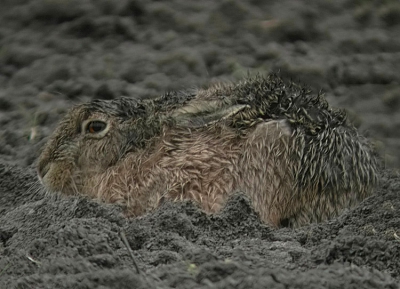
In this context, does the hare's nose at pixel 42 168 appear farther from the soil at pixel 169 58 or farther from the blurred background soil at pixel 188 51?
the blurred background soil at pixel 188 51

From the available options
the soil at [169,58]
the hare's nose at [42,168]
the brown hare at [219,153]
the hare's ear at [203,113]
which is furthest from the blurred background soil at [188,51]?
the hare's ear at [203,113]

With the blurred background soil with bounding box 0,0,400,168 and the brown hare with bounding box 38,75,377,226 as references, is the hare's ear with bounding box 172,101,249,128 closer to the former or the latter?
the brown hare with bounding box 38,75,377,226

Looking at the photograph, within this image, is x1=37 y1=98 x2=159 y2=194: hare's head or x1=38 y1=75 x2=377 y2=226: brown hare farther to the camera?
x1=37 y1=98 x2=159 y2=194: hare's head

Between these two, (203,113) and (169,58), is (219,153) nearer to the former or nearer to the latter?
(203,113)

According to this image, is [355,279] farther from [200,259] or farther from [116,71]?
[116,71]

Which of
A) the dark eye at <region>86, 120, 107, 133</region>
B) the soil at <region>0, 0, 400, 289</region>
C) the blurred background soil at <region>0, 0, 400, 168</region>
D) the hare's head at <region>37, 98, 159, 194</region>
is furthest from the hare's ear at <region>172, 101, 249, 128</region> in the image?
the blurred background soil at <region>0, 0, 400, 168</region>

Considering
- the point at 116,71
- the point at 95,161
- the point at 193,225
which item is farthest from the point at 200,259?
the point at 116,71

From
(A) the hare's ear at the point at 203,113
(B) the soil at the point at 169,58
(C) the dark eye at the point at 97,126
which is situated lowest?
(B) the soil at the point at 169,58

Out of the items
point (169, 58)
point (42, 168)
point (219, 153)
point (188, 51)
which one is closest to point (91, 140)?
point (42, 168)
